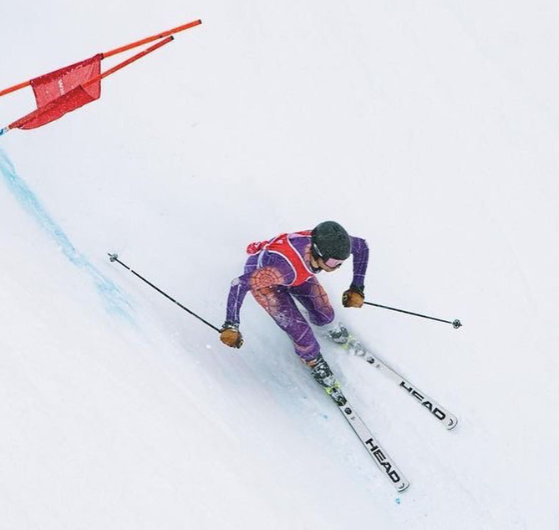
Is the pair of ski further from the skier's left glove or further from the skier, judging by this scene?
the skier's left glove

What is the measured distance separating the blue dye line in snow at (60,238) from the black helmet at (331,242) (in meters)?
1.52

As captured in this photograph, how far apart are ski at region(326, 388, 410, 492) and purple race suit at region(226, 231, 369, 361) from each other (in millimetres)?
454

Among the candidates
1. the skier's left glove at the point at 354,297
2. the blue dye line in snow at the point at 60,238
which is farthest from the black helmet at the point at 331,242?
the blue dye line in snow at the point at 60,238

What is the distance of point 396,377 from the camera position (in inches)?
218

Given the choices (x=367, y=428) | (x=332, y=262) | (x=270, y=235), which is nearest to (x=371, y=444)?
(x=367, y=428)

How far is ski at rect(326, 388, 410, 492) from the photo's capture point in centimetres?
501

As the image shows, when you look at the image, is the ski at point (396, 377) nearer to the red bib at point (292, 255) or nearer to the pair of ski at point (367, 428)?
the pair of ski at point (367, 428)

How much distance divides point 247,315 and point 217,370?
35.4 inches

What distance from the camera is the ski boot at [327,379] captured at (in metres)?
5.33

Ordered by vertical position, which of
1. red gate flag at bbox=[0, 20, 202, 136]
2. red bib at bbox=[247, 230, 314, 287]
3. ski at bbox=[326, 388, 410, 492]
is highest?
red gate flag at bbox=[0, 20, 202, 136]

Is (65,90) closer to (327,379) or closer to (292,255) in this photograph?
(292,255)

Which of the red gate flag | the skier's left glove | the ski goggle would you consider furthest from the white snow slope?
the ski goggle

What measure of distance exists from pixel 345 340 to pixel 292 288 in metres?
0.73

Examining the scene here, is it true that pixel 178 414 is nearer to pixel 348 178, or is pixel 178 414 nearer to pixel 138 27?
pixel 348 178
